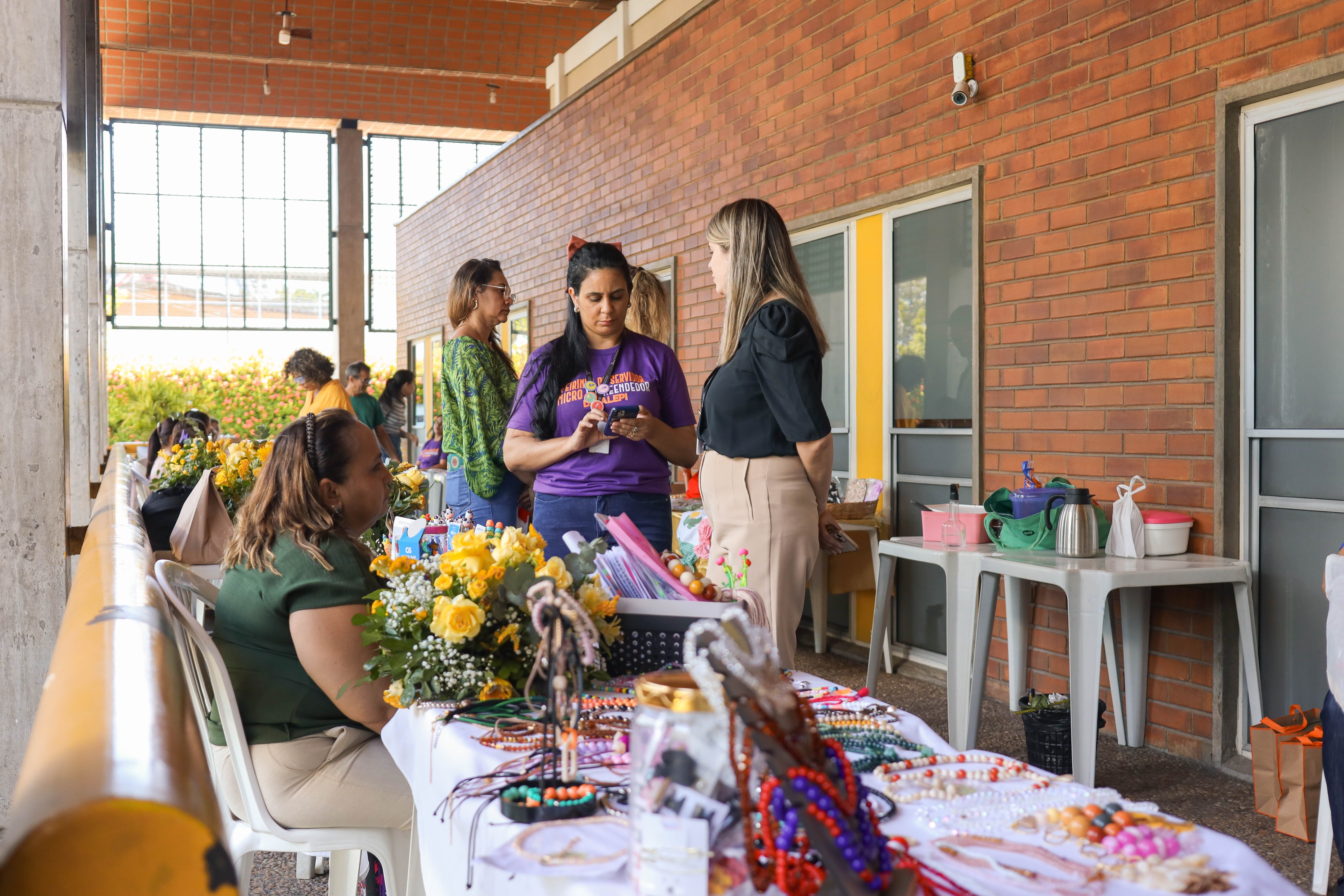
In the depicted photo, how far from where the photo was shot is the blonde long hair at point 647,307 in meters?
5.22

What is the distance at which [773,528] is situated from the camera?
9.42 feet

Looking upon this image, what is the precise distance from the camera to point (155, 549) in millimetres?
4047

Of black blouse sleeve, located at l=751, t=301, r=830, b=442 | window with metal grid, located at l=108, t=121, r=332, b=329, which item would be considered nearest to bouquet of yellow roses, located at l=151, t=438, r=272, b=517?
black blouse sleeve, located at l=751, t=301, r=830, b=442

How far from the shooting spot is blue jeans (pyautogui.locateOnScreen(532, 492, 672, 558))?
9.59ft

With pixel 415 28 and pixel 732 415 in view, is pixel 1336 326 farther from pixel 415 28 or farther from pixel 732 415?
pixel 415 28

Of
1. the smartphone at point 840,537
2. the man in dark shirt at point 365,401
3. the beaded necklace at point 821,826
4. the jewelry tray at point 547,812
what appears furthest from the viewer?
the man in dark shirt at point 365,401

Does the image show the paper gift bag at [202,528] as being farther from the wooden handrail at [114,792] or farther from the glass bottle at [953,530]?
the wooden handrail at [114,792]

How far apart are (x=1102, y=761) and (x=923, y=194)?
2.57m

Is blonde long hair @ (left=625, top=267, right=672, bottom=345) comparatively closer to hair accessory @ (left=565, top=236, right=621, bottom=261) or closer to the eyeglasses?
the eyeglasses

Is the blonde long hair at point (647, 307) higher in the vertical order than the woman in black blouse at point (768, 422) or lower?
higher

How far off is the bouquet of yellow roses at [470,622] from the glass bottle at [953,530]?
101 inches

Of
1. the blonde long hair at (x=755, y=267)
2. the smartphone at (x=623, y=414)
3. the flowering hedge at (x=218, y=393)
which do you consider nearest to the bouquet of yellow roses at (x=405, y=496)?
the smartphone at (x=623, y=414)

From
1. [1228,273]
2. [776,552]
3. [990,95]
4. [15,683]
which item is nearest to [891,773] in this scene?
[776,552]

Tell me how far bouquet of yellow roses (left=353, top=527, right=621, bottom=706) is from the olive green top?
323 millimetres
